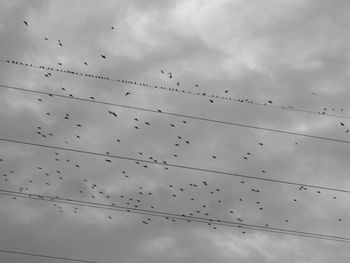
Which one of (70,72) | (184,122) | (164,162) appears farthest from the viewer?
(184,122)

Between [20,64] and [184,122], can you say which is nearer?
[20,64]

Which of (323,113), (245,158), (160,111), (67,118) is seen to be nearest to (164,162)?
(160,111)

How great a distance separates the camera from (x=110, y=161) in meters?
35.6

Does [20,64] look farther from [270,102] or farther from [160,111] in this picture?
[270,102]

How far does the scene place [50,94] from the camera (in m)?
31.2

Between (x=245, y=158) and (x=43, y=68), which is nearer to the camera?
(x=43, y=68)

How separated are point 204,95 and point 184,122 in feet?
15.0

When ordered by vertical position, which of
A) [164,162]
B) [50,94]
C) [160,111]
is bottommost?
[164,162]

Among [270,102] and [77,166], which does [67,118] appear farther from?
[270,102]

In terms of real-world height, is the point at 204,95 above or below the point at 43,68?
below

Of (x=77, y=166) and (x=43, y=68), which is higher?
(x=43, y=68)

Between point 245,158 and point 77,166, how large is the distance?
39.2 ft

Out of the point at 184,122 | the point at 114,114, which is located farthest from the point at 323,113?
the point at 114,114

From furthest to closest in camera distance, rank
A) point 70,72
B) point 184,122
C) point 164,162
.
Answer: point 184,122 → point 164,162 → point 70,72
